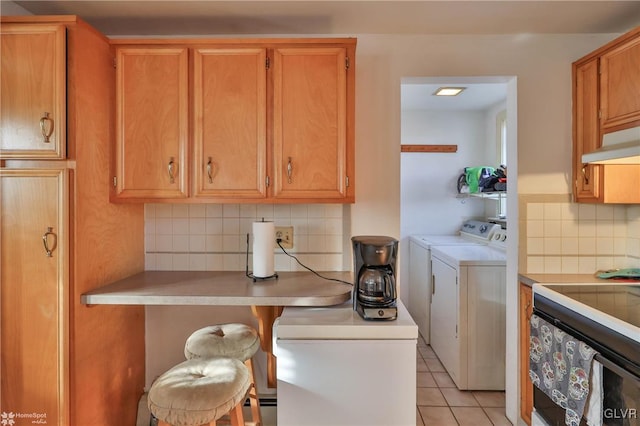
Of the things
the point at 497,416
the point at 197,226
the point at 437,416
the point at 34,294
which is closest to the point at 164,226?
the point at 197,226

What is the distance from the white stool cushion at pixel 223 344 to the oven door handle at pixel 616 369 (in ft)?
4.70

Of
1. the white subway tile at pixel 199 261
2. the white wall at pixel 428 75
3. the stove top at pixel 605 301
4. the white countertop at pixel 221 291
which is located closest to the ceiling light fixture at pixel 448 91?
the white wall at pixel 428 75

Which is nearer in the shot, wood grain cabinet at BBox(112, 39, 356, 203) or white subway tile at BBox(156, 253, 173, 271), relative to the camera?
wood grain cabinet at BBox(112, 39, 356, 203)

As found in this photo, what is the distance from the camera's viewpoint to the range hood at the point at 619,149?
5.08ft

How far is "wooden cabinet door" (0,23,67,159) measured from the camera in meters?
1.53

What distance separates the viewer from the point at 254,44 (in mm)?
1762

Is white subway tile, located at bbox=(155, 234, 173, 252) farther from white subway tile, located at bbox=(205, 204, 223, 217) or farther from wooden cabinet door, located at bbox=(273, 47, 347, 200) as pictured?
wooden cabinet door, located at bbox=(273, 47, 347, 200)

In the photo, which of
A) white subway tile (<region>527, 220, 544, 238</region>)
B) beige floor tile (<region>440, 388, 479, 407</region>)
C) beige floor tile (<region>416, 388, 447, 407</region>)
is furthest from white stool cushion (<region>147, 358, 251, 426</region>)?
white subway tile (<region>527, 220, 544, 238</region>)

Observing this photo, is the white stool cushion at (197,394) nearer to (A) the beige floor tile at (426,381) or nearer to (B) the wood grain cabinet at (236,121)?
(B) the wood grain cabinet at (236,121)

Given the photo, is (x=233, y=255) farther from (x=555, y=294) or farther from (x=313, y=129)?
(x=555, y=294)

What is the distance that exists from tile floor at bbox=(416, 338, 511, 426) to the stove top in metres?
0.97

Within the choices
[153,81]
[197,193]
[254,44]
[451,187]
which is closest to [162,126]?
[153,81]

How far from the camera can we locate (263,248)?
72.6 inches

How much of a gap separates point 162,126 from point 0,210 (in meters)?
0.76
